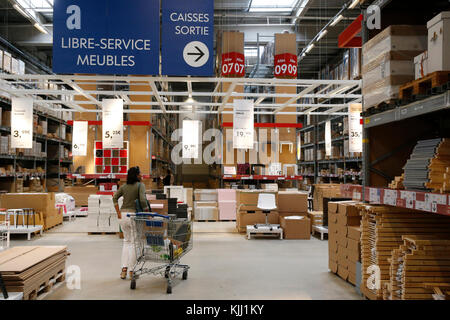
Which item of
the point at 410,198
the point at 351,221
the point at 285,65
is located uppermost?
the point at 285,65

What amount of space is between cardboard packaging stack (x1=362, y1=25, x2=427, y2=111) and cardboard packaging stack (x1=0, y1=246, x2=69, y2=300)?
4695 millimetres

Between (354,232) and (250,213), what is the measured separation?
5401 mm

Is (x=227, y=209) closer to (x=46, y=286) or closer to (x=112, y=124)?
(x=112, y=124)

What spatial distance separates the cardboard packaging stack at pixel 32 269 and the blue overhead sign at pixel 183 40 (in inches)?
142

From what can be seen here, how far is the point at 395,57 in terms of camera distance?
3896 mm

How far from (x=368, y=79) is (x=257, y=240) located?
6.15 metres

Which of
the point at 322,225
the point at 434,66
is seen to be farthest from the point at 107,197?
the point at 434,66

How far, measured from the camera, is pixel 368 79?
436 centimetres

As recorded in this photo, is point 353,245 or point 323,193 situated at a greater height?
point 323,193

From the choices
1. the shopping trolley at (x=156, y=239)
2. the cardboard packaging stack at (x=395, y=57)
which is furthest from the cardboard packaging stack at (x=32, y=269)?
the cardboard packaging stack at (x=395, y=57)

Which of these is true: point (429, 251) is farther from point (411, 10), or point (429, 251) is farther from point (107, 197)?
point (107, 197)

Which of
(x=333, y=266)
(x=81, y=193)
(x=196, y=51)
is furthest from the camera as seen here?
(x=81, y=193)

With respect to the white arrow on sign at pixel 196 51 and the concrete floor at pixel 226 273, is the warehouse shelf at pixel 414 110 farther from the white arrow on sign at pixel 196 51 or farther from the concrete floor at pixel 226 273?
the white arrow on sign at pixel 196 51

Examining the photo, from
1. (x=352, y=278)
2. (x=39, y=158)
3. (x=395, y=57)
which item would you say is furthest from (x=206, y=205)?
(x=395, y=57)
